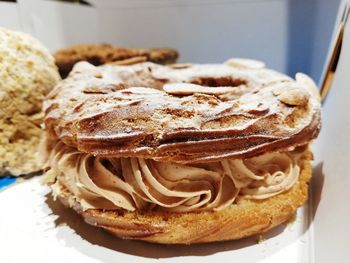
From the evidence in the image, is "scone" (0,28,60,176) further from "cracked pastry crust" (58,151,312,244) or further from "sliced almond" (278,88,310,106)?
"sliced almond" (278,88,310,106)

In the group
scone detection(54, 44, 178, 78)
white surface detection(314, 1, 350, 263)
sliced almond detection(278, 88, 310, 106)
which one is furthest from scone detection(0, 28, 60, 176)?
white surface detection(314, 1, 350, 263)

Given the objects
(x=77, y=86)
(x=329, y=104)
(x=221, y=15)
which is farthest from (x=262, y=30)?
(x=77, y=86)

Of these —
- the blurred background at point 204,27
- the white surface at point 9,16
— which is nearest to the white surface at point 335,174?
the blurred background at point 204,27

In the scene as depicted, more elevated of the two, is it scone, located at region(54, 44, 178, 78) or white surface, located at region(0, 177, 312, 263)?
scone, located at region(54, 44, 178, 78)

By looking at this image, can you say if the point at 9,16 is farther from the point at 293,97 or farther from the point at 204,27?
the point at 204,27

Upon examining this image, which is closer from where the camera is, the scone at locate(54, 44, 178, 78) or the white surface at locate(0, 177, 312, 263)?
the white surface at locate(0, 177, 312, 263)

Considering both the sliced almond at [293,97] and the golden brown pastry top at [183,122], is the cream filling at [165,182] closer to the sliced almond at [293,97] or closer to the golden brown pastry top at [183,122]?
the golden brown pastry top at [183,122]
